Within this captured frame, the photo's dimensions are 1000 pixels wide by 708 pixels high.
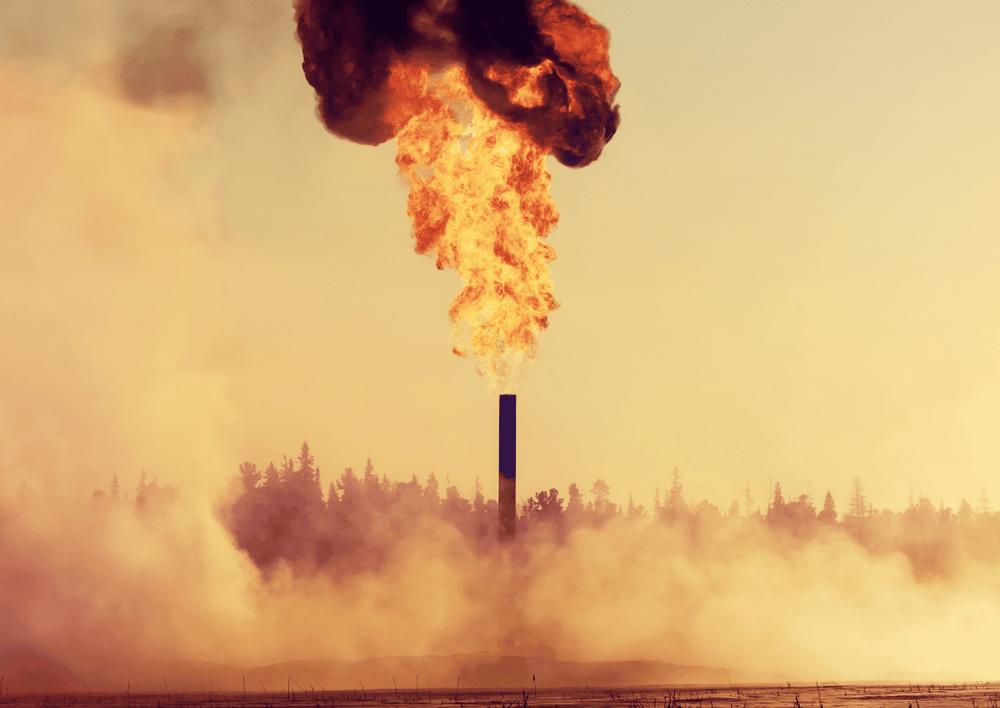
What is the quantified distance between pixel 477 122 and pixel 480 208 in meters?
4.24

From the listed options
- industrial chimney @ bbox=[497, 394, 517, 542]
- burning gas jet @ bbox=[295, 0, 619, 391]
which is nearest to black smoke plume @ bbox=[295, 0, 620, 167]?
burning gas jet @ bbox=[295, 0, 619, 391]

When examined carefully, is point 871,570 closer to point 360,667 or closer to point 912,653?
point 912,653

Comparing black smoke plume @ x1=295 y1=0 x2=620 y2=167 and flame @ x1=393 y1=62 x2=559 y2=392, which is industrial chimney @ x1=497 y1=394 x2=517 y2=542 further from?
black smoke plume @ x1=295 y1=0 x2=620 y2=167

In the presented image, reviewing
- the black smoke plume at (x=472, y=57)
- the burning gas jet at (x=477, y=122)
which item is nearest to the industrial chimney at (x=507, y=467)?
the burning gas jet at (x=477, y=122)

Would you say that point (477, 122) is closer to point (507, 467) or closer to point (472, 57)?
point (472, 57)

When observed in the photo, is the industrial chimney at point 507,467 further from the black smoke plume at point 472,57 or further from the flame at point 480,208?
the black smoke plume at point 472,57

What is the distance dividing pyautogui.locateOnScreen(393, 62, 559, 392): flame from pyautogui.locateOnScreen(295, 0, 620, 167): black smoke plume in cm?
113

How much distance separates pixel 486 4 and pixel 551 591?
39.6 m

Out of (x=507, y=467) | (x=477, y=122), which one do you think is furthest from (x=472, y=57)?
(x=507, y=467)

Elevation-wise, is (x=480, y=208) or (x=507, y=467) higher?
(x=480, y=208)

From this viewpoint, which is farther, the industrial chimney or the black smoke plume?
the industrial chimney

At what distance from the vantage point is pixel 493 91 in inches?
2060

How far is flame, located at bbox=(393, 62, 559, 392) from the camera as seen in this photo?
53.7 meters

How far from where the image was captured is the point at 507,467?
182ft
